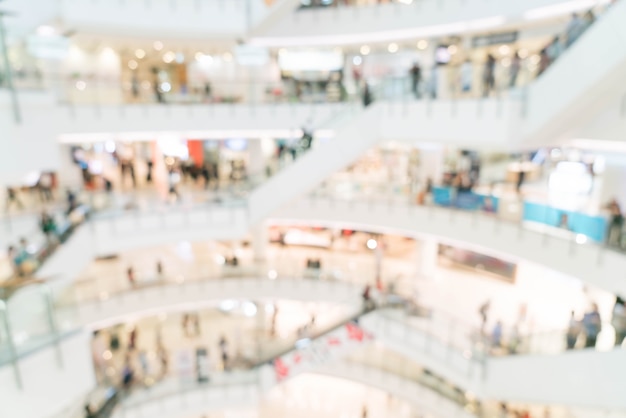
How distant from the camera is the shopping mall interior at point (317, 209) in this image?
7.54 m

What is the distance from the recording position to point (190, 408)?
38.5ft

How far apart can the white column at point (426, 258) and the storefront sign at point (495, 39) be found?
6.44 m

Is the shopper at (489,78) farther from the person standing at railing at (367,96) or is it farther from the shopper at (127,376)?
the shopper at (127,376)

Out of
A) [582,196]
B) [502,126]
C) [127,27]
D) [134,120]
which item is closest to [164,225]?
[134,120]

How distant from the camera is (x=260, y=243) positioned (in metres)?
15.5

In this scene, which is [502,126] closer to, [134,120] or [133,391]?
[134,120]

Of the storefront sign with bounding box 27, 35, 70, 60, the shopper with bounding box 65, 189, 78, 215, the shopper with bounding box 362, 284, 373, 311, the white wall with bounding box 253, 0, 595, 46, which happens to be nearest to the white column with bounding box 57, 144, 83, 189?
the shopper with bounding box 65, 189, 78, 215

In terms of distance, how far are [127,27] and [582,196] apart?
13896 mm

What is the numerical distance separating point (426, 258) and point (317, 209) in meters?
4.38

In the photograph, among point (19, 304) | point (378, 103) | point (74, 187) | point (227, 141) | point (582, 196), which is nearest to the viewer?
point (19, 304)

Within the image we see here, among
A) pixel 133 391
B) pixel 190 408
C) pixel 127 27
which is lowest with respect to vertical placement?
pixel 190 408

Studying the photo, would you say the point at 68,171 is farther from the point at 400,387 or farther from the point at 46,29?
the point at 400,387

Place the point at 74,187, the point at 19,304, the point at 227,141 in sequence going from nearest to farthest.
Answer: the point at 19,304, the point at 74,187, the point at 227,141

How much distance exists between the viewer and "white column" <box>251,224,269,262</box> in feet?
50.3
